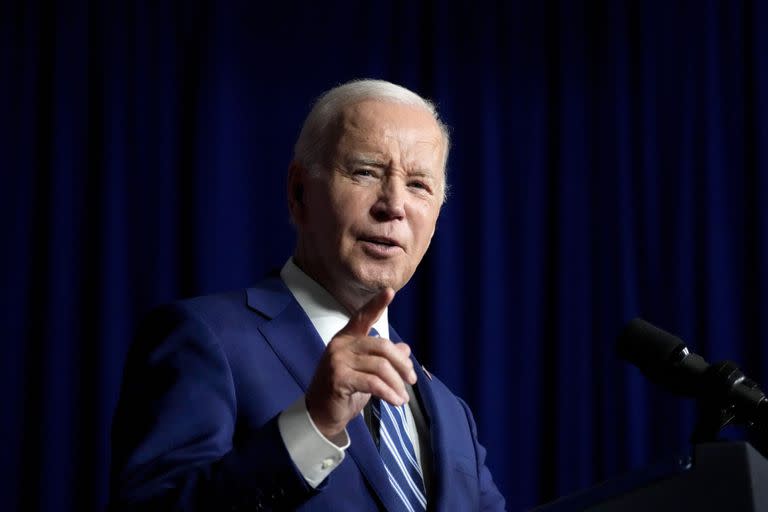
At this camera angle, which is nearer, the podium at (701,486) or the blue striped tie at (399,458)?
the podium at (701,486)

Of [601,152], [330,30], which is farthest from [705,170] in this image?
[330,30]

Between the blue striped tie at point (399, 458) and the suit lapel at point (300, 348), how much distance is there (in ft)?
0.14

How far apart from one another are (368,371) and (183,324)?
51cm

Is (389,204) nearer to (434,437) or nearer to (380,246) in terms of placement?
(380,246)

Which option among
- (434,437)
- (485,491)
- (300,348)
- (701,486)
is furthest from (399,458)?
(701,486)

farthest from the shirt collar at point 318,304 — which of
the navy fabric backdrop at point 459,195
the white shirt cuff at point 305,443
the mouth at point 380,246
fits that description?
the navy fabric backdrop at point 459,195

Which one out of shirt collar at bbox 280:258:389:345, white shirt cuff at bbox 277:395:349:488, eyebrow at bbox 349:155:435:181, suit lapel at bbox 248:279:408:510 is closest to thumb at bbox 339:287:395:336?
white shirt cuff at bbox 277:395:349:488

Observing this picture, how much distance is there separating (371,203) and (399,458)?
49 centimetres

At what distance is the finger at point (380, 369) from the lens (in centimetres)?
110

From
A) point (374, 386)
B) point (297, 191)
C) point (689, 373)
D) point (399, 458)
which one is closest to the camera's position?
point (374, 386)

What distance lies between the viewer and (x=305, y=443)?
1.19 meters

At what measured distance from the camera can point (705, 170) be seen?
10.7ft

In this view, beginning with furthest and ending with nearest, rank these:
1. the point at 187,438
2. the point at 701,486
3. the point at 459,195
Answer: the point at 459,195
the point at 187,438
the point at 701,486

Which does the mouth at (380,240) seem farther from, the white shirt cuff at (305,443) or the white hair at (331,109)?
the white shirt cuff at (305,443)
